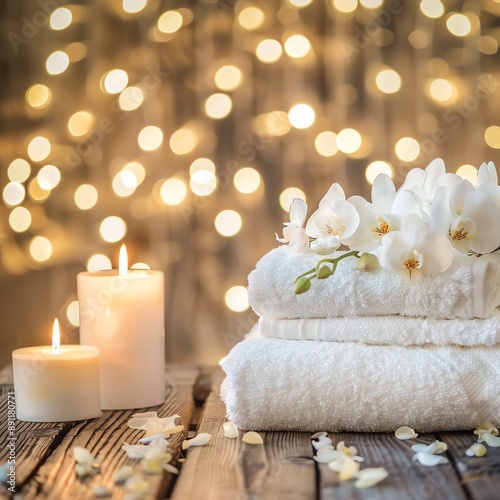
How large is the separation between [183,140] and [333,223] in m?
0.45

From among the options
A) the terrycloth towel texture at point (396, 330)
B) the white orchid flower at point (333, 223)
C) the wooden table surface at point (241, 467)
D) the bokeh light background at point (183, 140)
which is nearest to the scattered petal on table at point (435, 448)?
the wooden table surface at point (241, 467)

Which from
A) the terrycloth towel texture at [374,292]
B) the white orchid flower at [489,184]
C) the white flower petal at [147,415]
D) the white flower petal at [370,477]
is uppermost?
the white orchid flower at [489,184]

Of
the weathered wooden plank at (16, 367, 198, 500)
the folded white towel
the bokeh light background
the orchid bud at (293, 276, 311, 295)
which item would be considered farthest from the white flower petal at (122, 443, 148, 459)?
the bokeh light background

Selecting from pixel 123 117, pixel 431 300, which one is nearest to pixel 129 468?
pixel 431 300

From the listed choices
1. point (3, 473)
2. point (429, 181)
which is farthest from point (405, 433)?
point (3, 473)

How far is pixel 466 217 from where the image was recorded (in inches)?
30.2

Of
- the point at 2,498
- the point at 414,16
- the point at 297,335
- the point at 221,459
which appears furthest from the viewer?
the point at 414,16

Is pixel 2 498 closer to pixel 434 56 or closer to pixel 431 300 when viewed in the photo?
pixel 431 300

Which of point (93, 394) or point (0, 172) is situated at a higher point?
point (0, 172)

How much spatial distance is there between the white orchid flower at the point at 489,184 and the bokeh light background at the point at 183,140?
0.38 meters

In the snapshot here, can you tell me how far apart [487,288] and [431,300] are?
6 centimetres

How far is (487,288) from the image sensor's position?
758mm

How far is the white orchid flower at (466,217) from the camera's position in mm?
764

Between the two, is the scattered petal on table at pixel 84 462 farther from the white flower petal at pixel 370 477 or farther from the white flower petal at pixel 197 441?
the white flower petal at pixel 370 477
